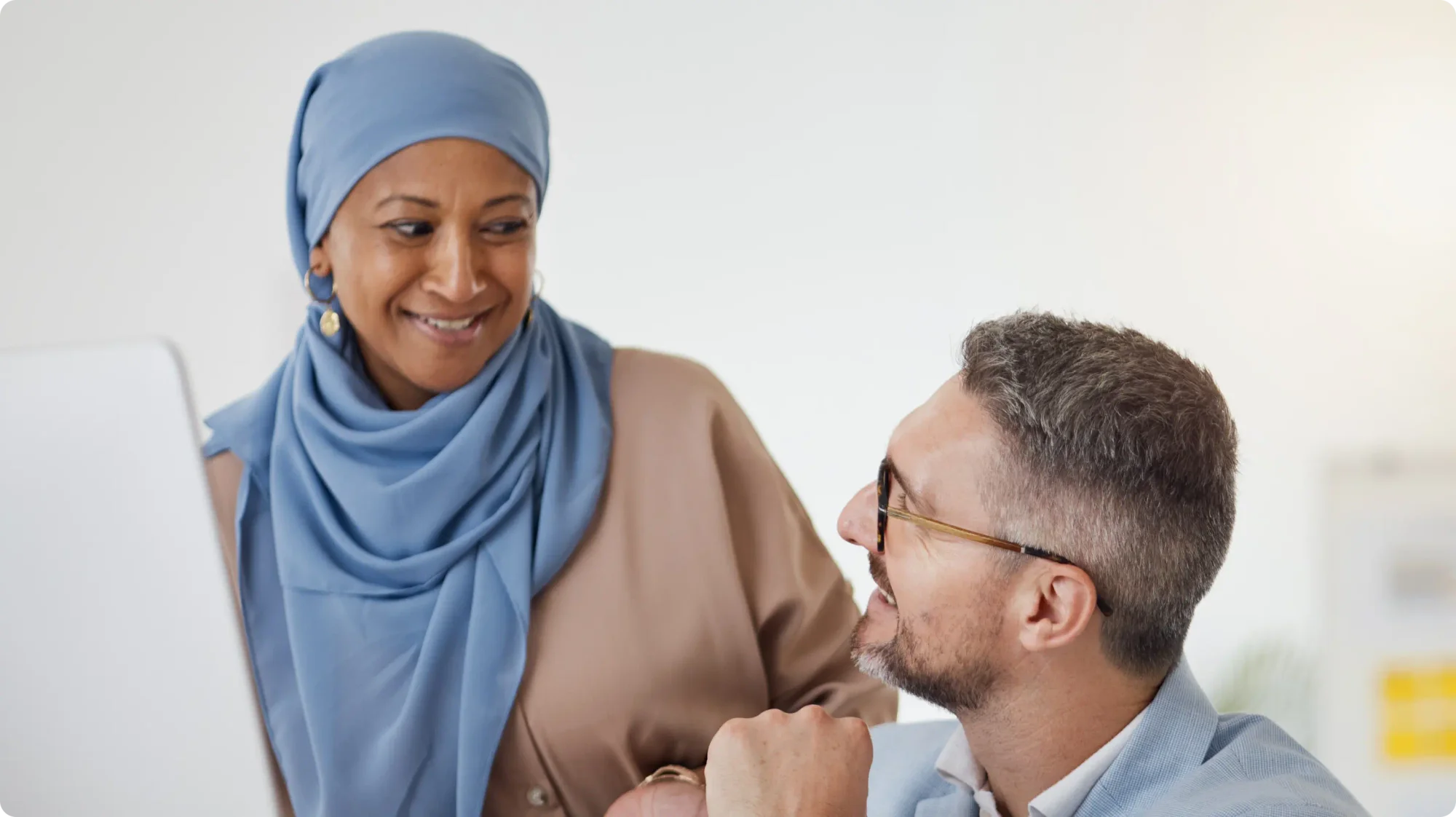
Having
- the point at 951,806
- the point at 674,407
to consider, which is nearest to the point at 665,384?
the point at 674,407

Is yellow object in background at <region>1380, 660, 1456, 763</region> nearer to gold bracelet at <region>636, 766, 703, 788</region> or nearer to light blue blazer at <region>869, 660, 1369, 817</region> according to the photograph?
light blue blazer at <region>869, 660, 1369, 817</region>

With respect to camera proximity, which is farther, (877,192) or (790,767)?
(877,192)

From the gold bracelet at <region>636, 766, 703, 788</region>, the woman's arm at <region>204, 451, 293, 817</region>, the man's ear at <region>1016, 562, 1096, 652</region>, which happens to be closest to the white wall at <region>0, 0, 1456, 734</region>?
the woman's arm at <region>204, 451, 293, 817</region>

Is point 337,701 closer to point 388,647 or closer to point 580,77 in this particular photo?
point 388,647

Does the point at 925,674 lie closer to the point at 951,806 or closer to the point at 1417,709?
the point at 951,806

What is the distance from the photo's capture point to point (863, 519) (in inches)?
50.9

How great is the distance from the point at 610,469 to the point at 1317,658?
2488 millimetres

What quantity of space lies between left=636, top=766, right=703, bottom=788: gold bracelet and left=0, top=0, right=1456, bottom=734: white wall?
6.28ft

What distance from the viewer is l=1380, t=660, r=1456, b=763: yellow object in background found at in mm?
3307

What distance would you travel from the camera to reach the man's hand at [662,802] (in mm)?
1331

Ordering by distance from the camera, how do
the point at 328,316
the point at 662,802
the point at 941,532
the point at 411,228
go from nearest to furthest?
the point at 941,532, the point at 662,802, the point at 411,228, the point at 328,316

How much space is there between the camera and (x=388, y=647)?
1.54 meters

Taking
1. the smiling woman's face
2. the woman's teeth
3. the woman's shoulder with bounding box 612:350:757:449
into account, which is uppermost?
the smiling woman's face

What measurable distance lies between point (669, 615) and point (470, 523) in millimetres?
277
